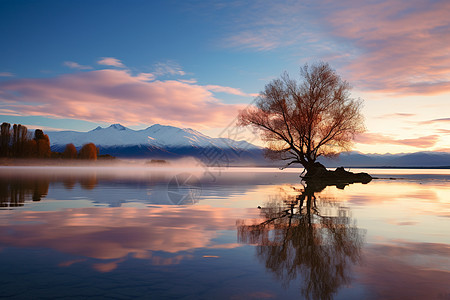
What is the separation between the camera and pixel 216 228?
33.7 ft

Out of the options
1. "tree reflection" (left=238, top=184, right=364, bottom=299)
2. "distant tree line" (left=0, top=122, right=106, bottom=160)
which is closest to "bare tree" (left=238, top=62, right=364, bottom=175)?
"tree reflection" (left=238, top=184, right=364, bottom=299)

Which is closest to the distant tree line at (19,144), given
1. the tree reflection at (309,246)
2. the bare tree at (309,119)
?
the bare tree at (309,119)

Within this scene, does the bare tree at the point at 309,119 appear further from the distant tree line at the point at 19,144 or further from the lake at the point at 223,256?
the distant tree line at the point at 19,144

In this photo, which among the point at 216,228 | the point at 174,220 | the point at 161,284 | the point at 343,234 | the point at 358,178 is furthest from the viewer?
the point at 358,178

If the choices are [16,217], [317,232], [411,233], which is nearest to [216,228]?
[317,232]

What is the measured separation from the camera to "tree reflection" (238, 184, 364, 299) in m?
5.79

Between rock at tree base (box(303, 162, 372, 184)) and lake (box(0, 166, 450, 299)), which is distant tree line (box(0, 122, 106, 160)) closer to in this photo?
rock at tree base (box(303, 162, 372, 184))

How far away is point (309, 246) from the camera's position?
7.96m

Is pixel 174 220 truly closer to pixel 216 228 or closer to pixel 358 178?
pixel 216 228

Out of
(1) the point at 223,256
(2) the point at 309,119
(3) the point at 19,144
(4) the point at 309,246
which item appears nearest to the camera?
(1) the point at 223,256

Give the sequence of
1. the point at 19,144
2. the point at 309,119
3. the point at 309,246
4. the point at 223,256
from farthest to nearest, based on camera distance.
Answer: the point at 19,144 → the point at 309,119 → the point at 309,246 → the point at 223,256

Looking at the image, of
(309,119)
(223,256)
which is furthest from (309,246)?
(309,119)

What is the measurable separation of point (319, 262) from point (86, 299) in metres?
4.21

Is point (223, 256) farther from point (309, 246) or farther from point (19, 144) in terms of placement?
point (19, 144)
